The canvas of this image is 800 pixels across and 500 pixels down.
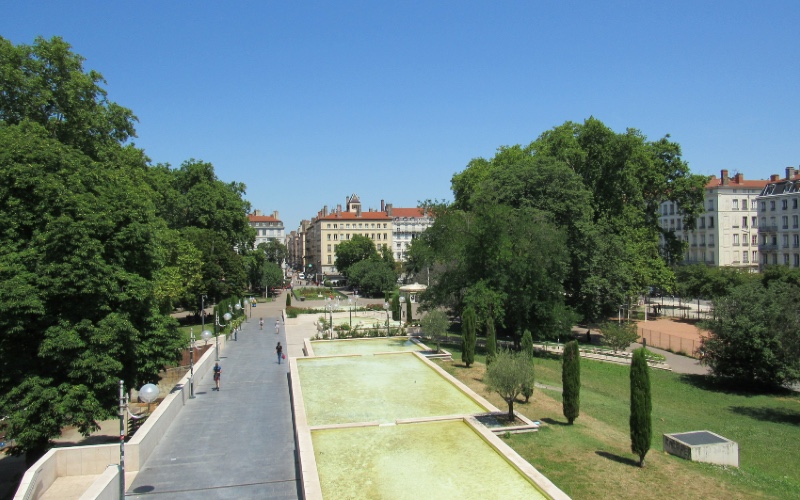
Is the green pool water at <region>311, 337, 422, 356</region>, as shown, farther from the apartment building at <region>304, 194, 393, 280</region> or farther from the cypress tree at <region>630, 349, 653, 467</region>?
the apartment building at <region>304, 194, 393, 280</region>

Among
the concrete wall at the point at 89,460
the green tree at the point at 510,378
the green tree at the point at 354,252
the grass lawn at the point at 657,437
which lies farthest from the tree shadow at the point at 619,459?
the green tree at the point at 354,252

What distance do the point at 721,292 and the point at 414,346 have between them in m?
36.0

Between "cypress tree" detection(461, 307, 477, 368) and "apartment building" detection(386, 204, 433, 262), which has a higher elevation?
"apartment building" detection(386, 204, 433, 262)

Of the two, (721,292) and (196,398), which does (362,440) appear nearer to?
(196,398)

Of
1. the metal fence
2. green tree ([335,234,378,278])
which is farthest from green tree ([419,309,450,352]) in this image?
green tree ([335,234,378,278])

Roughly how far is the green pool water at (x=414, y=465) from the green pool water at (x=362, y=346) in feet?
43.6

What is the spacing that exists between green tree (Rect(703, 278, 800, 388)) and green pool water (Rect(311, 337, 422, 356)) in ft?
46.8

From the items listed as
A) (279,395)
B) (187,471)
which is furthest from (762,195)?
(187,471)

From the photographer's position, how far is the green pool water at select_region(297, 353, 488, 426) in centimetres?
1819

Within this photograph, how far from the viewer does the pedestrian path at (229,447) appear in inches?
529

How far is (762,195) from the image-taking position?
6544cm

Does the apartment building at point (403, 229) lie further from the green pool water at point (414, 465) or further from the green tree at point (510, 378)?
the green pool water at point (414, 465)

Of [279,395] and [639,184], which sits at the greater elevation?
[639,184]

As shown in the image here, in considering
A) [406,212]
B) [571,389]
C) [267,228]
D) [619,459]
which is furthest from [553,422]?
[267,228]
